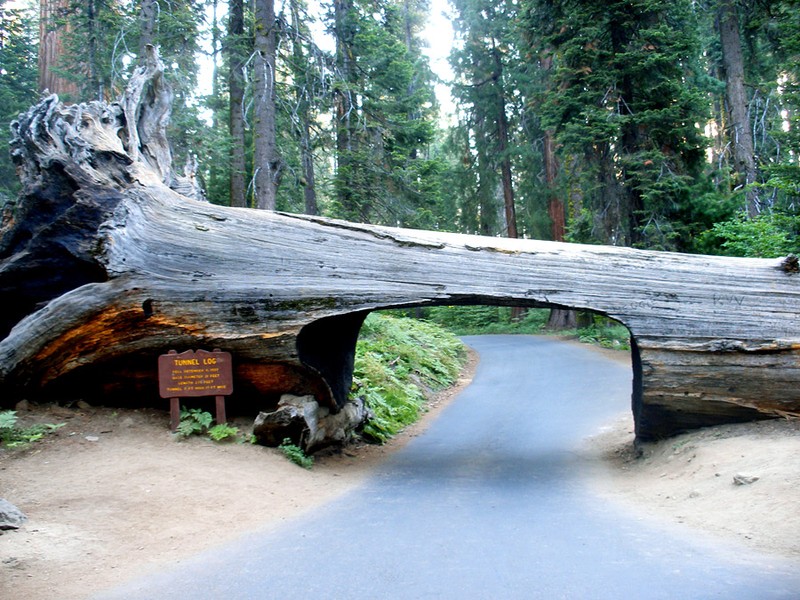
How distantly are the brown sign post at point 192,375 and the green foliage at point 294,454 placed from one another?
3.01 feet

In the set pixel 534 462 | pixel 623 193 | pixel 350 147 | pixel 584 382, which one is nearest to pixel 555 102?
pixel 623 193

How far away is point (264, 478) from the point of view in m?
7.39

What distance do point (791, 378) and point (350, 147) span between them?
15280 mm

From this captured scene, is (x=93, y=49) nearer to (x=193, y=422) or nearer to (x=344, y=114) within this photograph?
(x=344, y=114)

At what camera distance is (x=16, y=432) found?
7543 mm

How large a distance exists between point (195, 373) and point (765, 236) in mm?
11582

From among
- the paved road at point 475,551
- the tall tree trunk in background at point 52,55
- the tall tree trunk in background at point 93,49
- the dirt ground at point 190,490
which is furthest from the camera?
the tall tree trunk in background at point 52,55

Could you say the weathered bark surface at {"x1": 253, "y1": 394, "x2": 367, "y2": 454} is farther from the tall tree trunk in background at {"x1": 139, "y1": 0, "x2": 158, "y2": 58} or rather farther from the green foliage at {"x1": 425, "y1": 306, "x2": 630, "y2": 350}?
the green foliage at {"x1": 425, "y1": 306, "x2": 630, "y2": 350}

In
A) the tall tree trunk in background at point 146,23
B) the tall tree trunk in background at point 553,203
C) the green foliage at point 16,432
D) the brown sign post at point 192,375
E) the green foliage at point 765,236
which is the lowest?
the green foliage at point 16,432

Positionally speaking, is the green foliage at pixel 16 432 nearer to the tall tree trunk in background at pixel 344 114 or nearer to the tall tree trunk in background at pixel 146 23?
the tall tree trunk in background at pixel 146 23

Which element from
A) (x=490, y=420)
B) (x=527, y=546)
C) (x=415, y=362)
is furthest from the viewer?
(x=415, y=362)

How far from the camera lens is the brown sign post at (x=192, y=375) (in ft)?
27.2

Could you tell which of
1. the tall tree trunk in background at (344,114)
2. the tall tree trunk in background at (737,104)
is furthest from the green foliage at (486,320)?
the tall tree trunk in background at (344,114)

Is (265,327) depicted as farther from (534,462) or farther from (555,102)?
(555,102)
